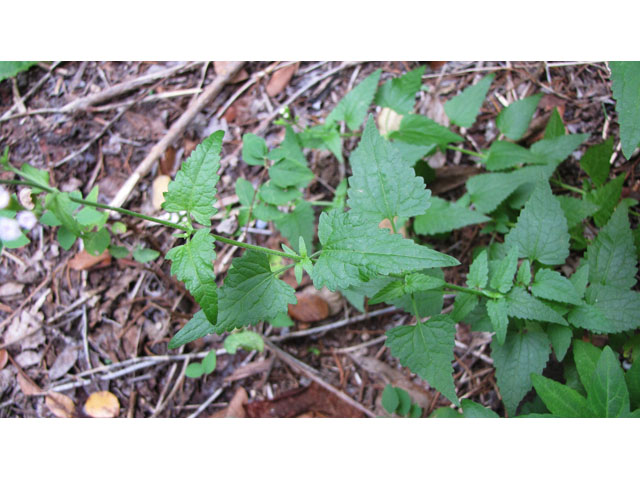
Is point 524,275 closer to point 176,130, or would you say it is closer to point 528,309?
point 528,309

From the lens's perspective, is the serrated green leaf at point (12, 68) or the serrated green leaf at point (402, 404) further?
the serrated green leaf at point (12, 68)

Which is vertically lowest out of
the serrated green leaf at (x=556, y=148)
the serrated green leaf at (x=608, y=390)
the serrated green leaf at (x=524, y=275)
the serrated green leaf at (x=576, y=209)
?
the serrated green leaf at (x=608, y=390)

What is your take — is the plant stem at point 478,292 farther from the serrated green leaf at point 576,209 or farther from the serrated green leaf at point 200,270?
the serrated green leaf at point 200,270

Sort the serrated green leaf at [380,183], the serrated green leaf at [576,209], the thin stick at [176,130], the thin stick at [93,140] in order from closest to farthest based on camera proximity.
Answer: the serrated green leaf at [380,183] → the serrated green leaf at [576,209] → the thin stick at [176,130] → the thin stick at [93,140]

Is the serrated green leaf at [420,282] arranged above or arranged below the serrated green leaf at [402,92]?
below

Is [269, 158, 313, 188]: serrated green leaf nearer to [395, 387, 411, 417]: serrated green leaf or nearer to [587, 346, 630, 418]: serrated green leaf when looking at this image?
[395, 387, 411, 417]: serrated green leaf

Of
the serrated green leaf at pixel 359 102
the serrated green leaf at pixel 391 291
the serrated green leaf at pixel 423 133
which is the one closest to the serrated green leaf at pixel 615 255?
the serrated green leaf at pixel 423 133

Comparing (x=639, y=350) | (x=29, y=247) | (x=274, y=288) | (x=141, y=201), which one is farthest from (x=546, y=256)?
(x=29, y=247)

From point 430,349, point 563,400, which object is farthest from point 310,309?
point 563,400
